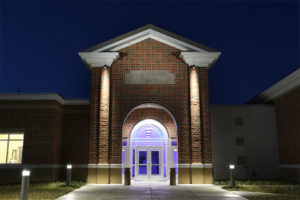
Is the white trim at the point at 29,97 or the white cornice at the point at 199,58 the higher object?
the white cornice at the point at 199,58

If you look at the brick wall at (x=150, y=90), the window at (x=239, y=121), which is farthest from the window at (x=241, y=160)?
the brick wall at (x=150, y=90)

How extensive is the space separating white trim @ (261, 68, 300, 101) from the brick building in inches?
55.9

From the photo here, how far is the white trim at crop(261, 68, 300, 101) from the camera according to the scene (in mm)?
18547

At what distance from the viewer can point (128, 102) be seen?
18.5 metres

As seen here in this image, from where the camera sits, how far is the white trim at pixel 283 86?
60.8 feet

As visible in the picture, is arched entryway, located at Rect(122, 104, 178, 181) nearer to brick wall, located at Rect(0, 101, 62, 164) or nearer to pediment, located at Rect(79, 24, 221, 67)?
pediment, located at Rect(79, 24, 221, 67)

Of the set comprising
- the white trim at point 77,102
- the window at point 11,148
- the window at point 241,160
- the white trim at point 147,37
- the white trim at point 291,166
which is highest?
the white trim at point 147,37

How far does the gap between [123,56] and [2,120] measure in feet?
28.2

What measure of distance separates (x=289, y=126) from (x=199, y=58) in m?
7.07

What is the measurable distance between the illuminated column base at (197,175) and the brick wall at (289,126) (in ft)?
18.3

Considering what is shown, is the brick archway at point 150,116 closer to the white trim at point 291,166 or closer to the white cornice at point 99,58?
the white cornice at point 99,58

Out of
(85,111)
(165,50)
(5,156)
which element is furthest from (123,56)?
(5,156)

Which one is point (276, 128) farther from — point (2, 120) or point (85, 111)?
point (2, 120)

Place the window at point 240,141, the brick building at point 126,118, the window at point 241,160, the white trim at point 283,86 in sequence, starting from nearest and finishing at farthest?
1. the brick building at point 126,118
2. the white trim at point 283,86
3. the window at point 241,160
4. the window at point 240,141
